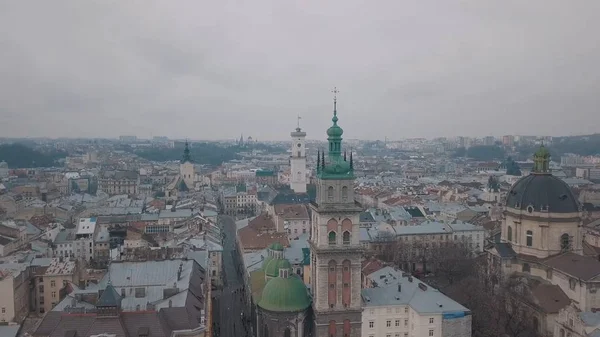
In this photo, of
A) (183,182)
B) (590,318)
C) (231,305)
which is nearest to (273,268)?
(231,305)

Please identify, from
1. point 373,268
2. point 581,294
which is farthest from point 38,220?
point 581,294

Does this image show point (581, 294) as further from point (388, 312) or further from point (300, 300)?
point (300, 300)

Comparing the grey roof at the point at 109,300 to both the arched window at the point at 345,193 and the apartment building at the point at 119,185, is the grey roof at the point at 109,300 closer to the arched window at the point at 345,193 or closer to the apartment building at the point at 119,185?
the arched window at the point at 345,193

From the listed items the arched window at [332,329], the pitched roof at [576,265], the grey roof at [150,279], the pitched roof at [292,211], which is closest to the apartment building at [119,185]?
the pitched roof at [292,211]

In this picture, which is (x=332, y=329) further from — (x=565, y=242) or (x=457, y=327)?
(x=565, y=242)

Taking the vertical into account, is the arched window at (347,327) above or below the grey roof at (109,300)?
below

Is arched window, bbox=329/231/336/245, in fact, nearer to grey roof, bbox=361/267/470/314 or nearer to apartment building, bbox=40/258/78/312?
grey roof, bbox=361/267/470/314

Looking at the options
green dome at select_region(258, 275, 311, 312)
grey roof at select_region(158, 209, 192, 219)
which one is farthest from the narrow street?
grey roof at select_region(158, 209, 192, 219)
